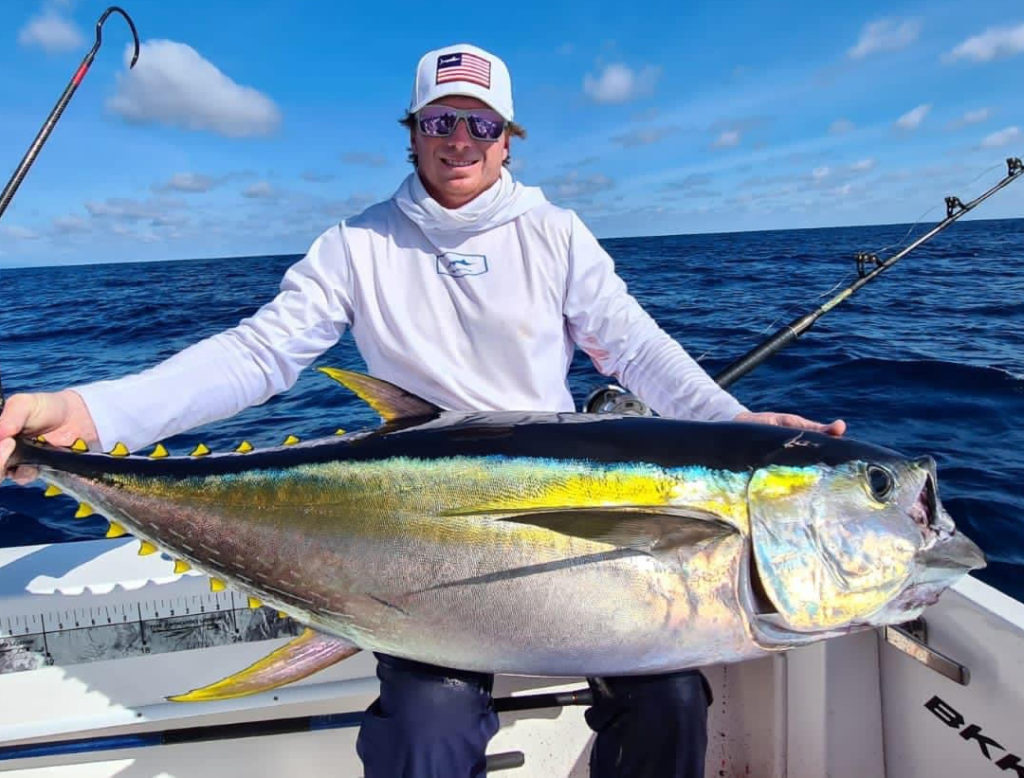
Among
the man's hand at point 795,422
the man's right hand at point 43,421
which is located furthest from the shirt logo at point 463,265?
the man's right hand at point 43,421

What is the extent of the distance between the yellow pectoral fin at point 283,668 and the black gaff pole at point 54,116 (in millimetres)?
1522

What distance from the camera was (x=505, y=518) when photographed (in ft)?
4.54

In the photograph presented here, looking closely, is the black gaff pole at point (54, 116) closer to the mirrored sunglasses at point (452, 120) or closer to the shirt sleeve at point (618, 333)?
the mirrored sunglasses at point (452, 120)

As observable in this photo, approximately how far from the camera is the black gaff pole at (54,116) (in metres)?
2.21

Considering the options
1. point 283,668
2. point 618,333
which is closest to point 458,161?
point 618,333

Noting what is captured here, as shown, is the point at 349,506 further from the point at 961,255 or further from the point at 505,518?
the point at 961,255

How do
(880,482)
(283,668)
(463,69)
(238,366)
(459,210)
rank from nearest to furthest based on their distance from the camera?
(880,482)
(283,668)
(238,366)
(463,69)
(459,210)

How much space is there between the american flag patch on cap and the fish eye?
1.56 meters

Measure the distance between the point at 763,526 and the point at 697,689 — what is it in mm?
558

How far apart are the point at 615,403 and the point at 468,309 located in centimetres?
60

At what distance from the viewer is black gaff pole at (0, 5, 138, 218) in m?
2.21

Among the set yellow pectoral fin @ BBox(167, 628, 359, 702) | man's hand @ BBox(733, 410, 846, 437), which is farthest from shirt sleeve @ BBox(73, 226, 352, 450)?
man's hand @ BBox(733, 410, 846, 437)

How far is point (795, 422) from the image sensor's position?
1.79m

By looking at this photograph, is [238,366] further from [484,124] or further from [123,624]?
[484,124]
